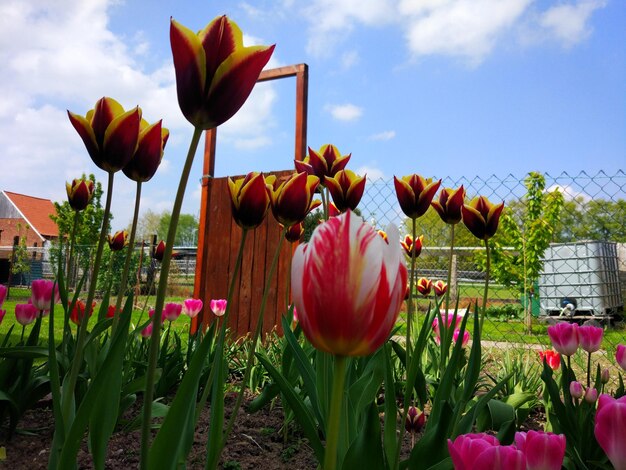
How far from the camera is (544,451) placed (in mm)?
541

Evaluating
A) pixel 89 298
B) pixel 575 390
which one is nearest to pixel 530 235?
pixel 575 390

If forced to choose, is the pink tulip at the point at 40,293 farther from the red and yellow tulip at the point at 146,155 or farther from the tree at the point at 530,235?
the tree at the point at 530,235

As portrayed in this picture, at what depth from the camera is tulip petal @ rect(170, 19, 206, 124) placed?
55cm

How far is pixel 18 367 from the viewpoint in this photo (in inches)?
64.6

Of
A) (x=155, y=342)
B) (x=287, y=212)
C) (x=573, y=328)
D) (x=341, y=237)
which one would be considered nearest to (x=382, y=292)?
(x=341, y=237)

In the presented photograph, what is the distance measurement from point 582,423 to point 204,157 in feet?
13.5

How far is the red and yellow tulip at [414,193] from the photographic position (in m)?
1.32

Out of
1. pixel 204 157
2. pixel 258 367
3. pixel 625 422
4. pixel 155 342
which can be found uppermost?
pixel 204 157

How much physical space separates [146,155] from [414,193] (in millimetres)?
771

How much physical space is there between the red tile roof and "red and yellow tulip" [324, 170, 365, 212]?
3376cm

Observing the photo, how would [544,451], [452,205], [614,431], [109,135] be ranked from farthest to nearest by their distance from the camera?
[452,205], [109,135], [614,431], [544,451]

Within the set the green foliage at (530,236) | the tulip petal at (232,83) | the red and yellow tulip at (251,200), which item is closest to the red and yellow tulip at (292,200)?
the red and yellow tulip at (251,200)

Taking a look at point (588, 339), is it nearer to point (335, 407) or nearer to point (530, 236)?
point (335, 407)

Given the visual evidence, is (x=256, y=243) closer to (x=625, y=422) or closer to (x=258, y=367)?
(x=258, y=367)
